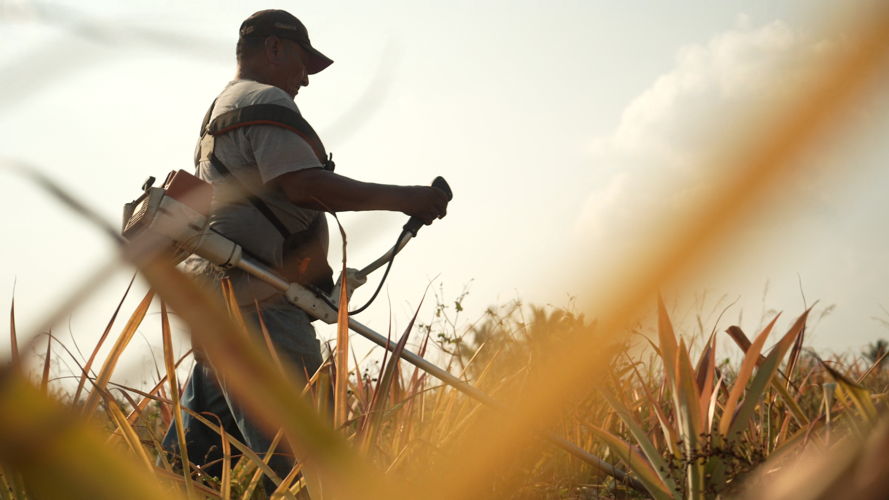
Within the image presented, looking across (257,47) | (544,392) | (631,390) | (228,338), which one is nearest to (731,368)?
(631,390)

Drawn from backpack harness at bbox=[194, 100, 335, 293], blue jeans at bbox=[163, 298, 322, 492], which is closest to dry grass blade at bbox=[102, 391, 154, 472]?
blue jeans at bbox=[163, 298, 322, 492]

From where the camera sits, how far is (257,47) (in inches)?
124

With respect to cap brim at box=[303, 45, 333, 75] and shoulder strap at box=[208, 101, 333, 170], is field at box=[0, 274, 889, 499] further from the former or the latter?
cap brim at box=[303, 45, 333, 75]

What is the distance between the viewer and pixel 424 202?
283cm

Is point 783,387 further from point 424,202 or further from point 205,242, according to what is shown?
point 205,242

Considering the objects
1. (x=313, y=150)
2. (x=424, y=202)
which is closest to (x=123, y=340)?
(x=313, y=150)

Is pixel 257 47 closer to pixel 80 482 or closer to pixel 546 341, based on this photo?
pixel 546 341

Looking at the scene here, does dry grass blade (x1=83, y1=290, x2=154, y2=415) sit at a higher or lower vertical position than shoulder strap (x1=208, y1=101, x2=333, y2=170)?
lower

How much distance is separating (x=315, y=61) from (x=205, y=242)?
1374 millimetres

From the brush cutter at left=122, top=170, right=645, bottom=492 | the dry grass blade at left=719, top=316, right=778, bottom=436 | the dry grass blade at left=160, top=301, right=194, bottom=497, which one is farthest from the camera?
the brush cutter at left=122, top=170, right=645, bottom=492

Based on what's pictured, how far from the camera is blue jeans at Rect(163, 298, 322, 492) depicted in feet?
8.21

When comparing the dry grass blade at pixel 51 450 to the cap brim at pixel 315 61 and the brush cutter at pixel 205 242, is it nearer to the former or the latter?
the brush cutter at pixel 205 242

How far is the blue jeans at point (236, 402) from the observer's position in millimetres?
2504

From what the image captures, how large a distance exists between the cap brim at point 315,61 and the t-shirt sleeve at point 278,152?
725mm
